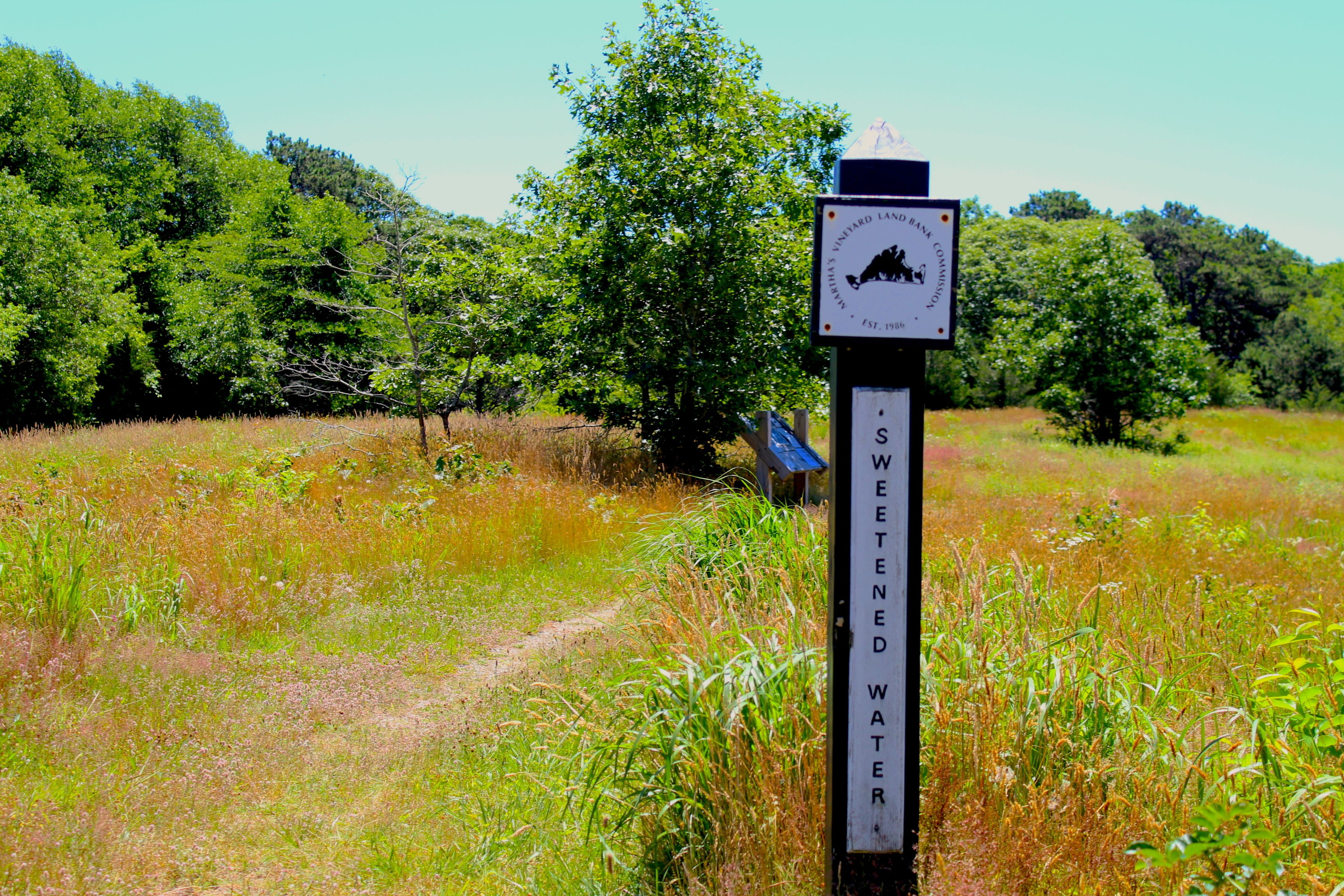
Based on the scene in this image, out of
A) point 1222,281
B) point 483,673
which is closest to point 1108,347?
point 483,673

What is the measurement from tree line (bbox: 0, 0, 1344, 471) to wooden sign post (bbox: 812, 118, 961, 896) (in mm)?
7095

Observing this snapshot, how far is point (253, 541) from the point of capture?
6.56 metres

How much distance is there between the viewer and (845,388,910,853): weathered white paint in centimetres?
232

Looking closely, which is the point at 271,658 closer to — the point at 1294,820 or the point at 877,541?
the point at 877,541

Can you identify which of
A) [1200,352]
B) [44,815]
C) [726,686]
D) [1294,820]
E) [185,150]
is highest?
[185,150]

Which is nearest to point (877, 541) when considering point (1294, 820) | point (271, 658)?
point (1294, 820)

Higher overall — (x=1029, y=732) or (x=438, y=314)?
(x=438, y=314)

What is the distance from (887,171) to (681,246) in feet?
26.6

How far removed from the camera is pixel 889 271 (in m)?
2.26

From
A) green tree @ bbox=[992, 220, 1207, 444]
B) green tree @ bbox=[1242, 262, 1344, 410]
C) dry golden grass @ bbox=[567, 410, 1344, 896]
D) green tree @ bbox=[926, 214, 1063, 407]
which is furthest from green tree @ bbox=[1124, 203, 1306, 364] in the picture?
dry golden grass @ bbox=[567, 410, 1344, 896]

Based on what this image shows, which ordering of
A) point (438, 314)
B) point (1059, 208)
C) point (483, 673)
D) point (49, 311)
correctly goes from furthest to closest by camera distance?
point (1059, 208), point (49, 311), point (438, 314), point (483, 673)

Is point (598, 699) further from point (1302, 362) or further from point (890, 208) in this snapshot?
point (1302, 362)

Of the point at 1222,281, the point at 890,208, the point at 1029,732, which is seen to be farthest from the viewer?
the point at 1222,281

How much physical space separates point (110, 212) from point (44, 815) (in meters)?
34.2
